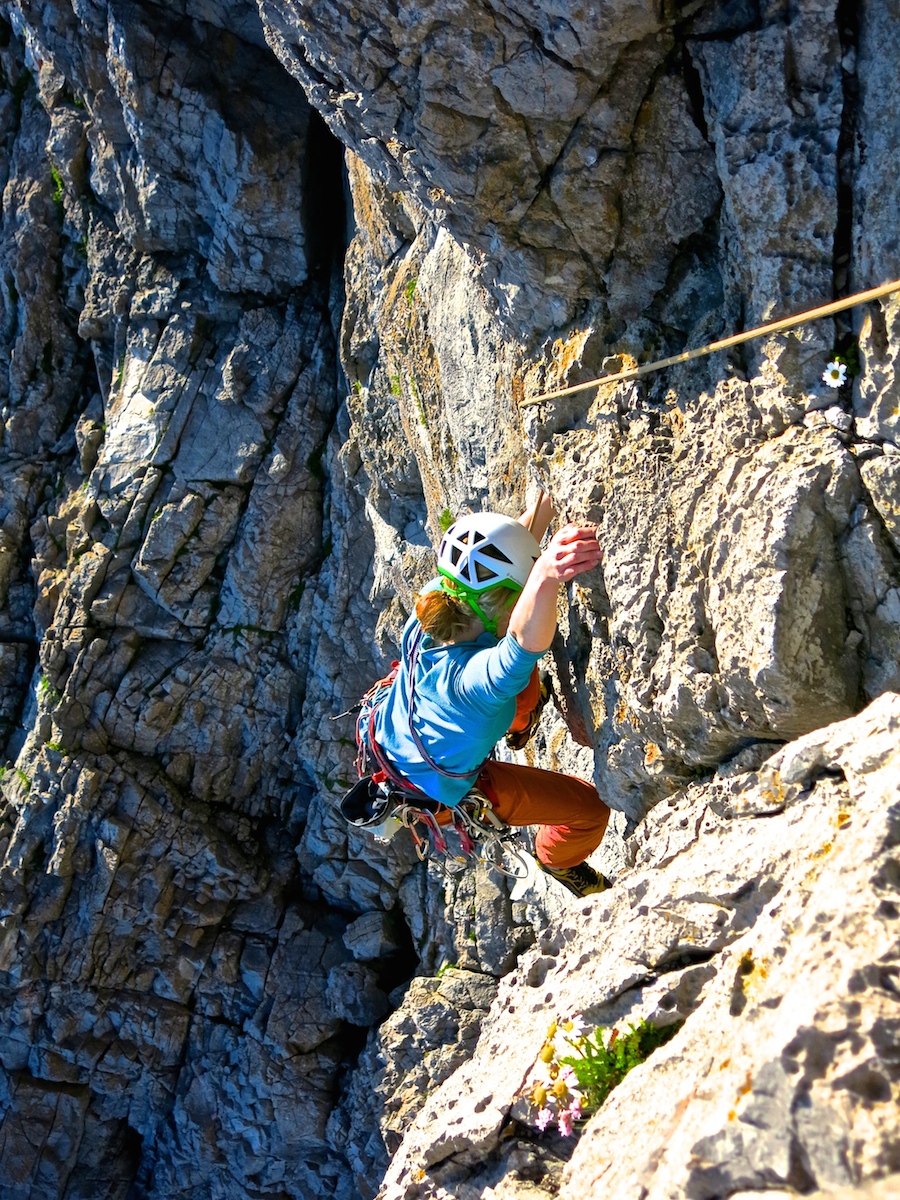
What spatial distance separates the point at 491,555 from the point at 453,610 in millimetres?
540

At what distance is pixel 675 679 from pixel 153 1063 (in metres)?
14.1

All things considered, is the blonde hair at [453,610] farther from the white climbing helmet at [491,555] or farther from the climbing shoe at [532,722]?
the climbing shoe at [532,722]

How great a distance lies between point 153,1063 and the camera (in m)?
15.9

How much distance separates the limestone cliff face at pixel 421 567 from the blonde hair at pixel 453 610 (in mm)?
759

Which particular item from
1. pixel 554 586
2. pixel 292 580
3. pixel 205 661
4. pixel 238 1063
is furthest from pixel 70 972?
pixel 554 586

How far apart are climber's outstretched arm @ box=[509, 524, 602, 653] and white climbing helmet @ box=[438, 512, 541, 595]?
1.95 ft

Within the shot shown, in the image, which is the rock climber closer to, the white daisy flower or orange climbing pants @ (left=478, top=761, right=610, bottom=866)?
orange climbing pants @ (left=478, top=761, right=610, bottom=866)

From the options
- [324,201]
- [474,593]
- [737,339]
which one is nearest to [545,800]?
[474,593]

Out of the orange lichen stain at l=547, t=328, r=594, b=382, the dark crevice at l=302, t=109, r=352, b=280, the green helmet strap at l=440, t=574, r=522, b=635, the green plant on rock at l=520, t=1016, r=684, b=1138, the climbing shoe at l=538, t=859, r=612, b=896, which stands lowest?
the green plant on rock at l=520, t=1016, r=684, b=1138

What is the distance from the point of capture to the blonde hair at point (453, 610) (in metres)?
6.93

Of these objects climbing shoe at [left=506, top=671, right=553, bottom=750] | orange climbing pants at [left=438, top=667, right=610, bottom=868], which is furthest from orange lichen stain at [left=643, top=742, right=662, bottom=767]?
climbing shoe at [left=506, top=671, right=553, bottom=750]

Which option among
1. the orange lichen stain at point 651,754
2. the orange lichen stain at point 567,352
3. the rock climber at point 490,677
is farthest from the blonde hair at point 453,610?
the orange lichen stain at point 567,352

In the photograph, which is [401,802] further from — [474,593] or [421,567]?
[421,567]

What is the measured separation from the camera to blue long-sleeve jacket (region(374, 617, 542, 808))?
626 cm
